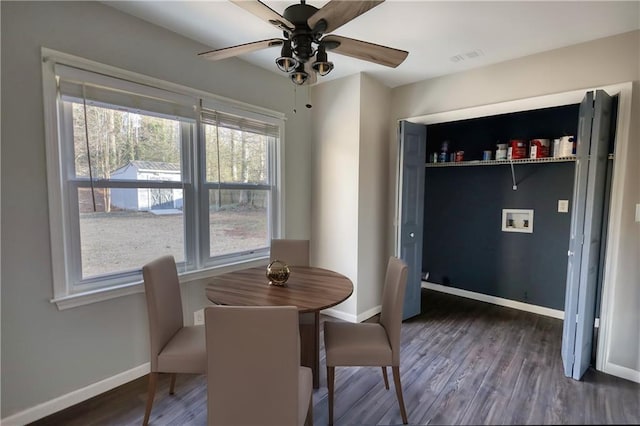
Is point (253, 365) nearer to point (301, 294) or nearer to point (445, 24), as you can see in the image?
point (301, 294)

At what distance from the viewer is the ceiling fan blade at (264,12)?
148cm

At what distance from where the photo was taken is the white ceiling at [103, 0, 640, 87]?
2.03 meters

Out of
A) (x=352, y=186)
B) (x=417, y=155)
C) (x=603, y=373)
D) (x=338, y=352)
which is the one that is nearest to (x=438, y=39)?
(x=417, y=155)

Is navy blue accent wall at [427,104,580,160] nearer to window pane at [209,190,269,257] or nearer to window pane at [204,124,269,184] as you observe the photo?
window pane at [204,124,269,184]

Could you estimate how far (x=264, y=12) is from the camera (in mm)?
1565

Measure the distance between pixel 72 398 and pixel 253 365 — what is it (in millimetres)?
1545

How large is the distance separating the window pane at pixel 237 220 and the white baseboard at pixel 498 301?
2.49m

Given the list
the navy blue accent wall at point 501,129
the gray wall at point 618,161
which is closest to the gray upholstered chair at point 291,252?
the gray wall at point 618,161

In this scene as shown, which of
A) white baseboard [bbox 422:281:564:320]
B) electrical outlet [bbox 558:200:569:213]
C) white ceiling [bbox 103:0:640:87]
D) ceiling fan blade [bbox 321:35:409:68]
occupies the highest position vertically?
white ceiling [bbox 103:0:640:87]

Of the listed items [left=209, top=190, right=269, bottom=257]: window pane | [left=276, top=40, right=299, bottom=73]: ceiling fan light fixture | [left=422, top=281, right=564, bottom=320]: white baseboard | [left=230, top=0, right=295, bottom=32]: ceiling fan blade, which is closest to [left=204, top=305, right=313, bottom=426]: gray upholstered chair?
[left=276, top=40, right=299, bottom=73]: ceiling fan light fixture

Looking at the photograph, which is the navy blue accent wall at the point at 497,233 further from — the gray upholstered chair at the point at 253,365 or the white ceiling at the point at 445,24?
the gray upholstered chair at the point at 253,365

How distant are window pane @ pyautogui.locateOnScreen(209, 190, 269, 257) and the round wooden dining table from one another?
592 millimetres

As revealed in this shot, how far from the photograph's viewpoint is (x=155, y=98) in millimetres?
2297

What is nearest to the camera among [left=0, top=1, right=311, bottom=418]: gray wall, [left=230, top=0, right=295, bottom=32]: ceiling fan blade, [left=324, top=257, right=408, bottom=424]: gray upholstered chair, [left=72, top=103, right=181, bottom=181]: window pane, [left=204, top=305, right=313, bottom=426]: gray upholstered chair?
[left=204, top=305, right=313, bottom=426]: gray upholstered chair
